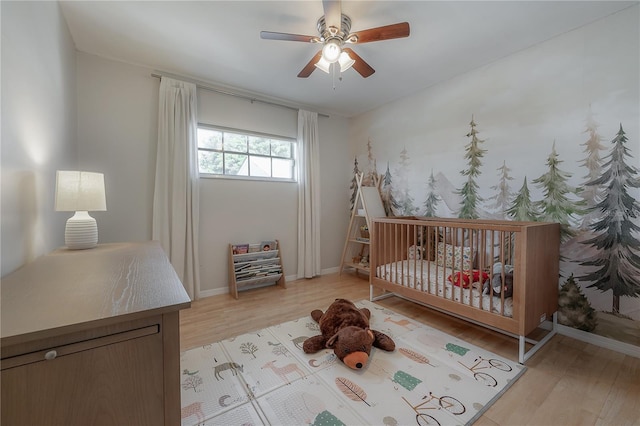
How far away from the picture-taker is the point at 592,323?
197 cm

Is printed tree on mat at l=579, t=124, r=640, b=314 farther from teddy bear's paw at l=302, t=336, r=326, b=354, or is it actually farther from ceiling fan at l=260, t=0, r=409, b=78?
teddy bear's paw at l=302, t=336, r=326, b=354

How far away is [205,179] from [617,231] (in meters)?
3.72

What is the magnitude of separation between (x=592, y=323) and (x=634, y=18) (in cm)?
224

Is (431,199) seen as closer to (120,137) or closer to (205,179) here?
(205,179)

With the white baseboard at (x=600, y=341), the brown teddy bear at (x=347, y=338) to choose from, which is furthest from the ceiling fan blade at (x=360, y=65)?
the white baseboard at (x=600, y=341)

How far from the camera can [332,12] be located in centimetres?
159

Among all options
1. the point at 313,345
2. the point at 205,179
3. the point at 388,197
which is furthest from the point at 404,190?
the point at 205,179

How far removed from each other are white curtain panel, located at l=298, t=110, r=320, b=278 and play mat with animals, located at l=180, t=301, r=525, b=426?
5.33 ft

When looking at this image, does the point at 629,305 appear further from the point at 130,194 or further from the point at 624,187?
the point at 130,194

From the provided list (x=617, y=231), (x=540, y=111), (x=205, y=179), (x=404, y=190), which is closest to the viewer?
(x=617, y=231)

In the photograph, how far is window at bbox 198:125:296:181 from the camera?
3.03m

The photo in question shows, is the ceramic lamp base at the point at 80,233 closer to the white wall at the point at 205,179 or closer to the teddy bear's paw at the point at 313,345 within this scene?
the white wall at the point at 205,179

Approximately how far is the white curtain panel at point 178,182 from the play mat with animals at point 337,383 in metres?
1.18

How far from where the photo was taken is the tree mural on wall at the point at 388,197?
3.56 metres
